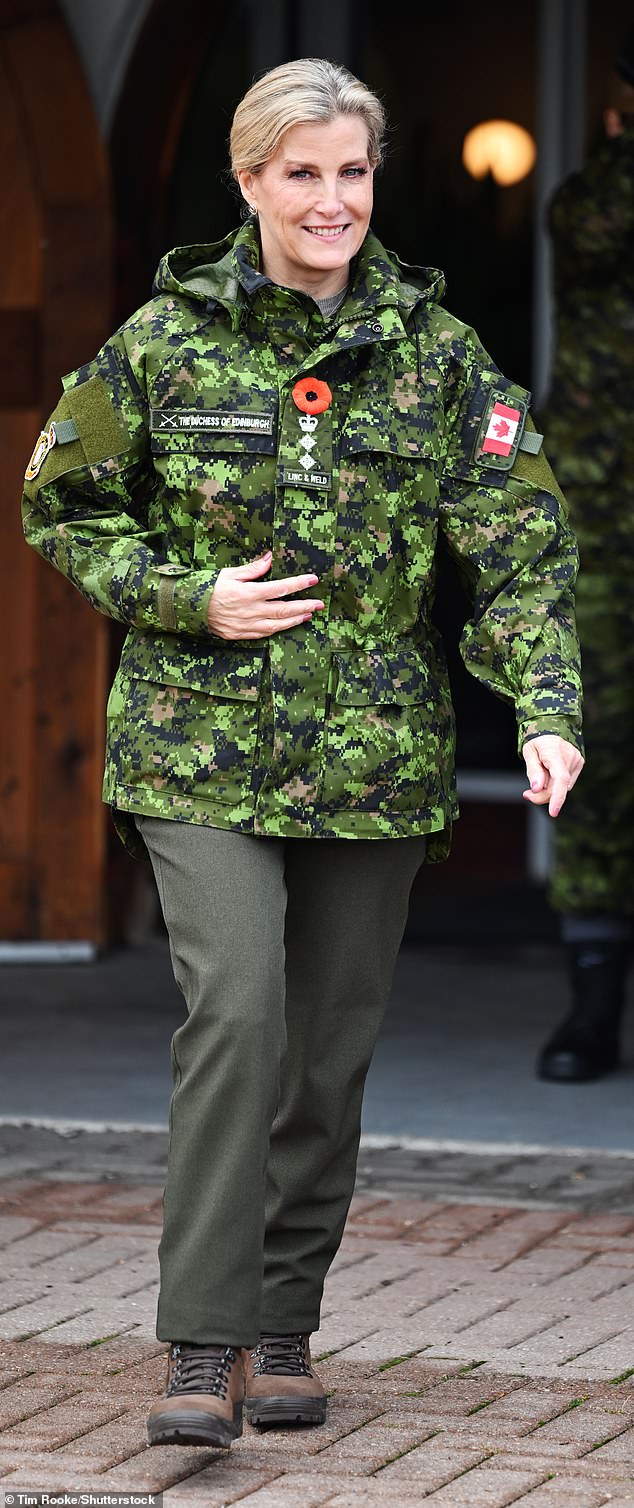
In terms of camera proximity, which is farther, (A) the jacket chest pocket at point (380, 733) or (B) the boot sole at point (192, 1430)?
(A) the jacket chest pocket at point (380, 733)

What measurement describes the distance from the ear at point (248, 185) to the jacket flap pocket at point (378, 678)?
2.07ft

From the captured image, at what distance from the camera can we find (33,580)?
708 centimetres

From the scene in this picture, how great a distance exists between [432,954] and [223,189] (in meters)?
2.49

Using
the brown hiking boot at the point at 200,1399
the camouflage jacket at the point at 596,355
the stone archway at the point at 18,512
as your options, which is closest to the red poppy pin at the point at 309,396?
the brown hiking boot at the point at 200,1399

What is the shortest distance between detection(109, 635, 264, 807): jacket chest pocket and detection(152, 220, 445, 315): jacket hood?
470 millimetres

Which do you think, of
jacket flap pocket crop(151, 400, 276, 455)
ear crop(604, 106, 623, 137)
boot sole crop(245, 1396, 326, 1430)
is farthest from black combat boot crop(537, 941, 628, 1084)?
jacket flap pocket crop(151, 400, 276, 455)

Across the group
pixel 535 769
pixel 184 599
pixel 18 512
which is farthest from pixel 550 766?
pixel 18 512

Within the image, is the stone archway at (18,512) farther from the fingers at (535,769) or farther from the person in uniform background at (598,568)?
the fingers at (535,769)

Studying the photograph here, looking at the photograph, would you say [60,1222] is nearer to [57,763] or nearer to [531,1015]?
[531,1015]

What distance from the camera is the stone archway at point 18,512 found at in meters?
6.87

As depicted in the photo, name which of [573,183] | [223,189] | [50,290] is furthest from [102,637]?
[573,183]

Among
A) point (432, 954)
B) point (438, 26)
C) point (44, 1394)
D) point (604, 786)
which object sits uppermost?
point (438, 26)

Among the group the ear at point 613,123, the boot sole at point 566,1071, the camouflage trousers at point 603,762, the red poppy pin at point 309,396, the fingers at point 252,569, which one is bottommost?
the boot sole at point 566,1071

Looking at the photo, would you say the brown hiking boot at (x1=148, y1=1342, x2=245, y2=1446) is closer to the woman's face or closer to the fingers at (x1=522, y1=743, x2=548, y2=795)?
the fingers at (x1=522, y1=743, x2=548, y2=795)
